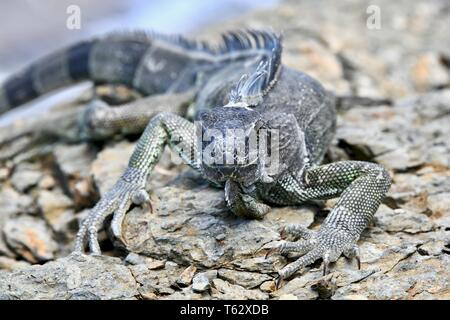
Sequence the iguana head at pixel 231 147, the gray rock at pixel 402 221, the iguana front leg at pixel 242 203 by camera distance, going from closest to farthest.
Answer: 1. the iguana head at pixel 231 147
2. the iguana front leg at pixel 242 203
3. the gray rock at pixel 402 221

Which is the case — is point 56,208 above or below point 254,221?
below

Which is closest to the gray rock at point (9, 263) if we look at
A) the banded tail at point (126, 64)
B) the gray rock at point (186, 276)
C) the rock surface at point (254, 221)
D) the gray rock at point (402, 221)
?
the rock surface at point (254, 221)

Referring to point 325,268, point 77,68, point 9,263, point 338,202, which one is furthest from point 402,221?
point 77,68

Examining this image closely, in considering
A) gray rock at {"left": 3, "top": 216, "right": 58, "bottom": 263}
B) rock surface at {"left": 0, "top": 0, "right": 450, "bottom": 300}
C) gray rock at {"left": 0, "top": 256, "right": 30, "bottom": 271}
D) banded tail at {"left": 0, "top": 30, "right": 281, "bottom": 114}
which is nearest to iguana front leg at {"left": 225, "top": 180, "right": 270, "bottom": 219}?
rock surface at {"left": 0, "top": 0, "right": 450, "bottom": 300}

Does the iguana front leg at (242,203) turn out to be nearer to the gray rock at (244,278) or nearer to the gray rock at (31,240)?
the gray rock at (244,278)

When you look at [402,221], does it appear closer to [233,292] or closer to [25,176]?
[233,292]

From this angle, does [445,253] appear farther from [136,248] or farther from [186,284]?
[136,248]
